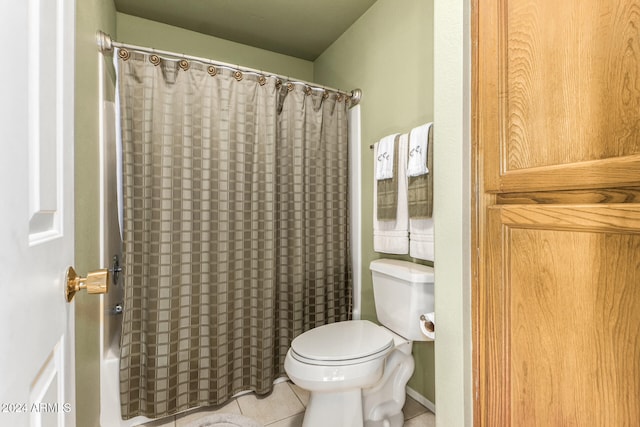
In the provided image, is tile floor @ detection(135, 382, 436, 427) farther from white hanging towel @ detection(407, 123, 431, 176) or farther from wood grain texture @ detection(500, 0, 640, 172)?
wood grain texture @ detection(500, 0, 640, 172)

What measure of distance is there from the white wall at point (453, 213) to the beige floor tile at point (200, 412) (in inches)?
47.5

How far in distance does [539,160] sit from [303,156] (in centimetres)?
147

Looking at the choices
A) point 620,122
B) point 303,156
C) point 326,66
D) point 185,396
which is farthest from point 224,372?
point 326,66

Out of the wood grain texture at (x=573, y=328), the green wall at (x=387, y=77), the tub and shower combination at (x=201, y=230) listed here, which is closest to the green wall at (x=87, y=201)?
the tub and shower combination at (x=201, y=230)

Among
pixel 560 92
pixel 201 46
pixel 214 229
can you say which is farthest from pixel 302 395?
pixel 201 46

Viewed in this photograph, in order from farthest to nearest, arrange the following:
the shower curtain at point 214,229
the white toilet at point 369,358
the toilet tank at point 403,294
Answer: the shower curtain at point 214,229 < the toilet tank at point 403,294 < the white toilet at point 369,358

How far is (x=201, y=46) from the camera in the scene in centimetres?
222

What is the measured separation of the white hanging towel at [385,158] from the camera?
65.2 inches

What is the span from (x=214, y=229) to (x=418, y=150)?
1.16m

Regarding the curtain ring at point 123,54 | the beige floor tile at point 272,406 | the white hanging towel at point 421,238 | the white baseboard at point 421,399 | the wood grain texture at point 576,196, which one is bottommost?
the beige floor tile at point 272,406

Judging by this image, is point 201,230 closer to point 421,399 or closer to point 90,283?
point 90,283

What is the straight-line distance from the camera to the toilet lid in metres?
1.27

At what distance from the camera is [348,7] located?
6.30 feet

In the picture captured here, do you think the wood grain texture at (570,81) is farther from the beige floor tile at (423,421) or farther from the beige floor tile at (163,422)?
the beige floor tile at (163,422)
